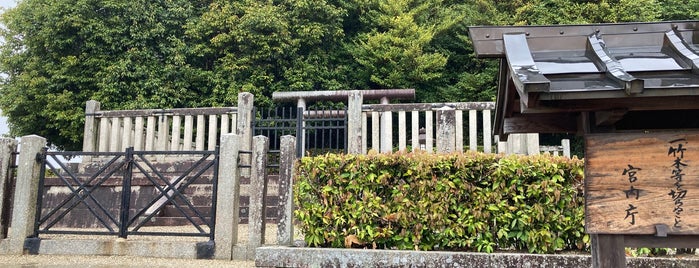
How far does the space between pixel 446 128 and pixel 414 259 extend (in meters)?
4.22

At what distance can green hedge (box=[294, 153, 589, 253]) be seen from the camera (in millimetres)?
4160

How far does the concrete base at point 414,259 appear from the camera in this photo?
3899 mm

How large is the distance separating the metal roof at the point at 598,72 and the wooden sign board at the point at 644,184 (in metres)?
0.15

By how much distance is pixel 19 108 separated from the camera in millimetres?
15305

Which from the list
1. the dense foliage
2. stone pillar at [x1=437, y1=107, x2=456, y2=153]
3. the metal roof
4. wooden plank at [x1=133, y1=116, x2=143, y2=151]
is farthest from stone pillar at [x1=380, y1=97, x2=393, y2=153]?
the dense foliage

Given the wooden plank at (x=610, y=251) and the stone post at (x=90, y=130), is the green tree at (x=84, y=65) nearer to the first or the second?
the stone post at (x=90, y=130)

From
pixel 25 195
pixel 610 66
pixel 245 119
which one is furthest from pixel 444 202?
pixel 245 119

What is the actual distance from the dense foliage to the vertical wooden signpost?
14329 mm

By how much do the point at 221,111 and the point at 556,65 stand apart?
25.7 feet

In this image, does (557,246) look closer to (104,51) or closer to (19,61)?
(104,51)

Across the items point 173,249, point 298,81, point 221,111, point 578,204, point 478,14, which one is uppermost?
point 478,14

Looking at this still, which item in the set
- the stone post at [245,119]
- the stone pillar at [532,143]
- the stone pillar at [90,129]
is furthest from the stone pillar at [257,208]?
the stone pillar at [90,129]

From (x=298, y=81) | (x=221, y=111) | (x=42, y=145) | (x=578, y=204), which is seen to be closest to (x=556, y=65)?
(x=578, y=204)

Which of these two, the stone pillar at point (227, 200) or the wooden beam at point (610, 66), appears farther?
the stone pillar at point (227, 200)
